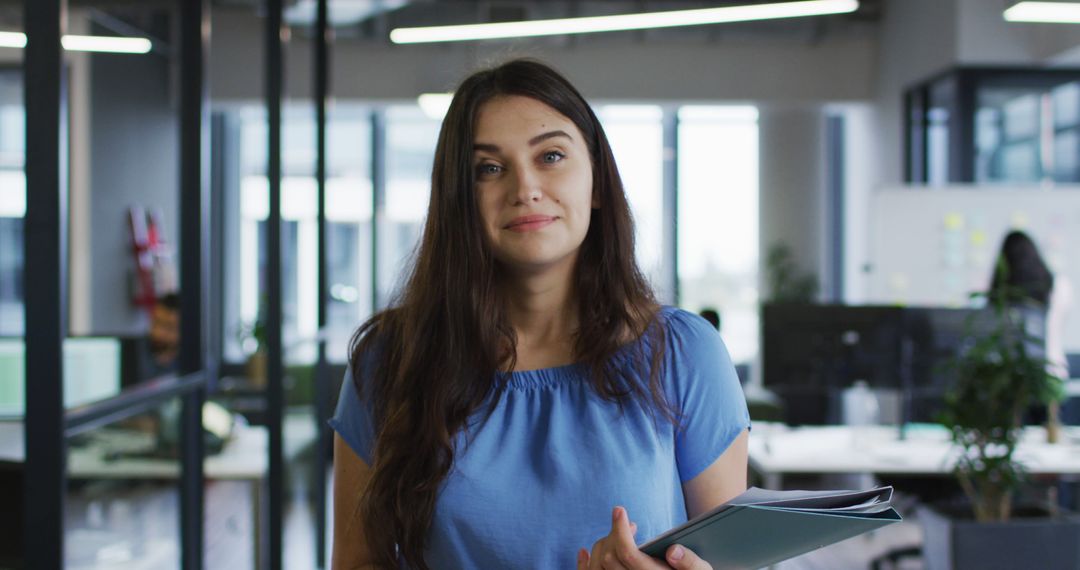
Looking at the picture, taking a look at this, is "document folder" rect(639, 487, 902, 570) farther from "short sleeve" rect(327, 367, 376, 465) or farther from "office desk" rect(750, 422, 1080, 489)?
"office desk" rect(750, 422, 1080, 489)

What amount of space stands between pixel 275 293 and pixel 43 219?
211 cm

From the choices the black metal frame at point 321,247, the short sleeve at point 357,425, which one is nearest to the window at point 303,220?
the black metal frame at point 321,247

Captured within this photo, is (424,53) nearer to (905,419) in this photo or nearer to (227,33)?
(227,33)

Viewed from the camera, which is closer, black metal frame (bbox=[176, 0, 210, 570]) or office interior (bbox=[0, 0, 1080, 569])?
office interior (bbox=[0, 0, 1080, 569])

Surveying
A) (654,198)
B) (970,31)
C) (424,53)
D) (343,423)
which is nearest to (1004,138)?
(970,31)

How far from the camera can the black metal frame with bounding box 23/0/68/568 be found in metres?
1.66

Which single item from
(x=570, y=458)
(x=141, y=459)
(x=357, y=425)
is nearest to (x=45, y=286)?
(x=357, y=425)

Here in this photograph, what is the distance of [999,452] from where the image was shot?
369cm

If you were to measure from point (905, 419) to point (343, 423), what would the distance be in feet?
12.3

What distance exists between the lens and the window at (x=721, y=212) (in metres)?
9.60

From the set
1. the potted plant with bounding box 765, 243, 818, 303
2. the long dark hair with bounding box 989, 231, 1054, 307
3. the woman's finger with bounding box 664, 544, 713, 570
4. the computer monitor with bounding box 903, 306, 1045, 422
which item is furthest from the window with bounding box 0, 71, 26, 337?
the potted plant with bounding box 765, 243, 818, 303

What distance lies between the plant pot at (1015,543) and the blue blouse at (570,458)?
266 centimetres

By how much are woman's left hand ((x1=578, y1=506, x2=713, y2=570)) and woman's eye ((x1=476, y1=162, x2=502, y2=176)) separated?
511mm

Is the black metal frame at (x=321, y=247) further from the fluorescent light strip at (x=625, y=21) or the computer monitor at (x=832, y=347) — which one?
the computer monitor at (x=832, y=347)
